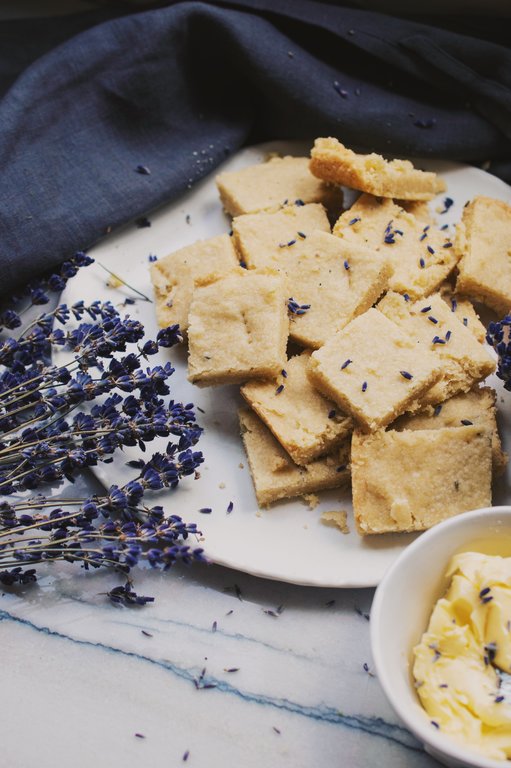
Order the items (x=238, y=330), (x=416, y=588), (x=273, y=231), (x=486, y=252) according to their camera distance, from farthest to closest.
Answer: (x=273, y=231) → (x=486, y=252) → (x=238, y=330) → (x=416, y=588)

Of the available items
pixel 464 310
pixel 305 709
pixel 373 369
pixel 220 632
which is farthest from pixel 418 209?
pixel 305 709

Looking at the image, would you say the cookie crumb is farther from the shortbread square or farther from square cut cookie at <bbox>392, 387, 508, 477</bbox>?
the shortbread square

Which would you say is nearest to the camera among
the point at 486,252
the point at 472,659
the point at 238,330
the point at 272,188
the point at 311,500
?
the point at 472,659

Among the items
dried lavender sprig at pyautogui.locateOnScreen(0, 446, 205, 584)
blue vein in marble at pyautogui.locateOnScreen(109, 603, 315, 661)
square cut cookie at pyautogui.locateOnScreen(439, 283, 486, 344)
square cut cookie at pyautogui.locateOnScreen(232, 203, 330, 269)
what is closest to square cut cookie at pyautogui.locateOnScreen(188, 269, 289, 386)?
square cut cookie at pyautogui.locateOnScreen(232, 203, 330, 269)

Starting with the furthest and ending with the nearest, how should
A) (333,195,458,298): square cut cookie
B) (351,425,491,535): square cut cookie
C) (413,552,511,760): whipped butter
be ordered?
(333,195,458,298): square cut cookie → (351,425,491,535): square cut cookie → (413,552,511,760): whipped butter

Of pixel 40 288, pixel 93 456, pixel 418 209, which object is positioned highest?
pixel 418 209

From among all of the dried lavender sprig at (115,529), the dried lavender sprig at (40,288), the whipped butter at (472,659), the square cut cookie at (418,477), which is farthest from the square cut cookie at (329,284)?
the whipped butter at (472,659)

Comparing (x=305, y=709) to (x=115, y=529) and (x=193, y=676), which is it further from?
(x=115, y=529)

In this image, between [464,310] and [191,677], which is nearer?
[191,677]
